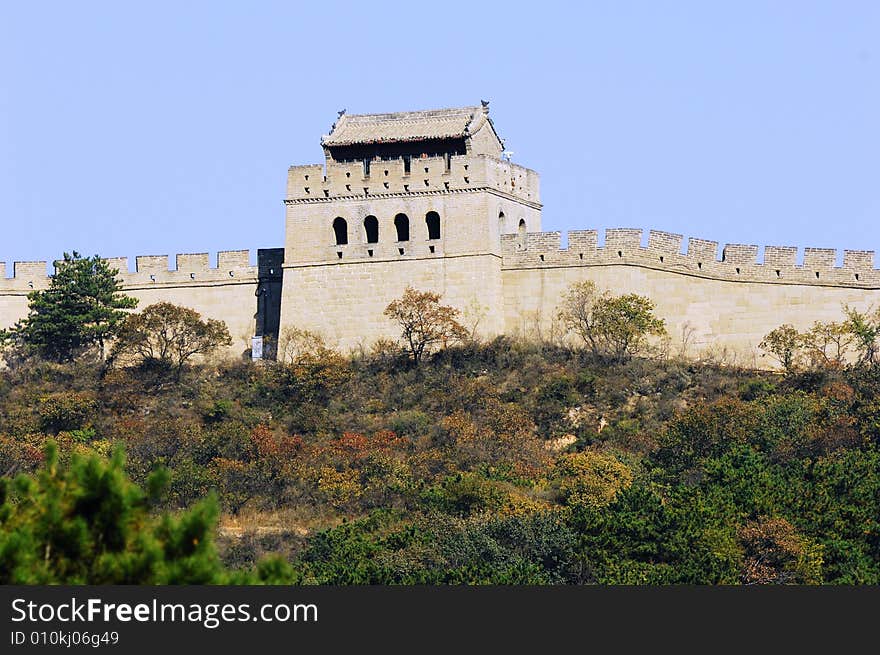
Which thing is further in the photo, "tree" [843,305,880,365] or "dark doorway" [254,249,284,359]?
"dark doorway" [254,249,284,359]

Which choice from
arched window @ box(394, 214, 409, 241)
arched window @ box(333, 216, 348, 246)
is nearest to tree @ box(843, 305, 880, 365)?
arched window @ box(394, 214, 409, 241)

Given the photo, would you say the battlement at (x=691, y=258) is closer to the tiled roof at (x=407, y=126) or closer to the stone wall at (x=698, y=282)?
the stone wall at (x=698, y=282)

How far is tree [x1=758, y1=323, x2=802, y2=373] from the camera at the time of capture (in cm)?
4628

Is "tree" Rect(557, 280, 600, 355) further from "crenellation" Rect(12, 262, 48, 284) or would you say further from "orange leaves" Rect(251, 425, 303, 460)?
"crenellation" Rect(12, 262, 48, 284)

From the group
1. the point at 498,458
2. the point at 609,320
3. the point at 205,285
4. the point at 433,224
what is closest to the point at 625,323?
the point at 609,320

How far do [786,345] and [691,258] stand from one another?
271cm

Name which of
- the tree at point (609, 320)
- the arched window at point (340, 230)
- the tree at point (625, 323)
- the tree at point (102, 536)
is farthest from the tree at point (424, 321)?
the tree at point (102, 536)

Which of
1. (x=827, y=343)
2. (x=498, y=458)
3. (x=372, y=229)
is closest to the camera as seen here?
(x=498, y=458)

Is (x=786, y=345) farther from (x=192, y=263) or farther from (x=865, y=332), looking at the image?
(x=192, y=263)

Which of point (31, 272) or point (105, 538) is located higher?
point (31, 272)

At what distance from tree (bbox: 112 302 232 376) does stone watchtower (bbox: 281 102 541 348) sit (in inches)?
67.2

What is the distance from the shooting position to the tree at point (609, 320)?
46.7m

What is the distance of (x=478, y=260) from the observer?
1868 inches

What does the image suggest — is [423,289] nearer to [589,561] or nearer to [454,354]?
[454,354]
